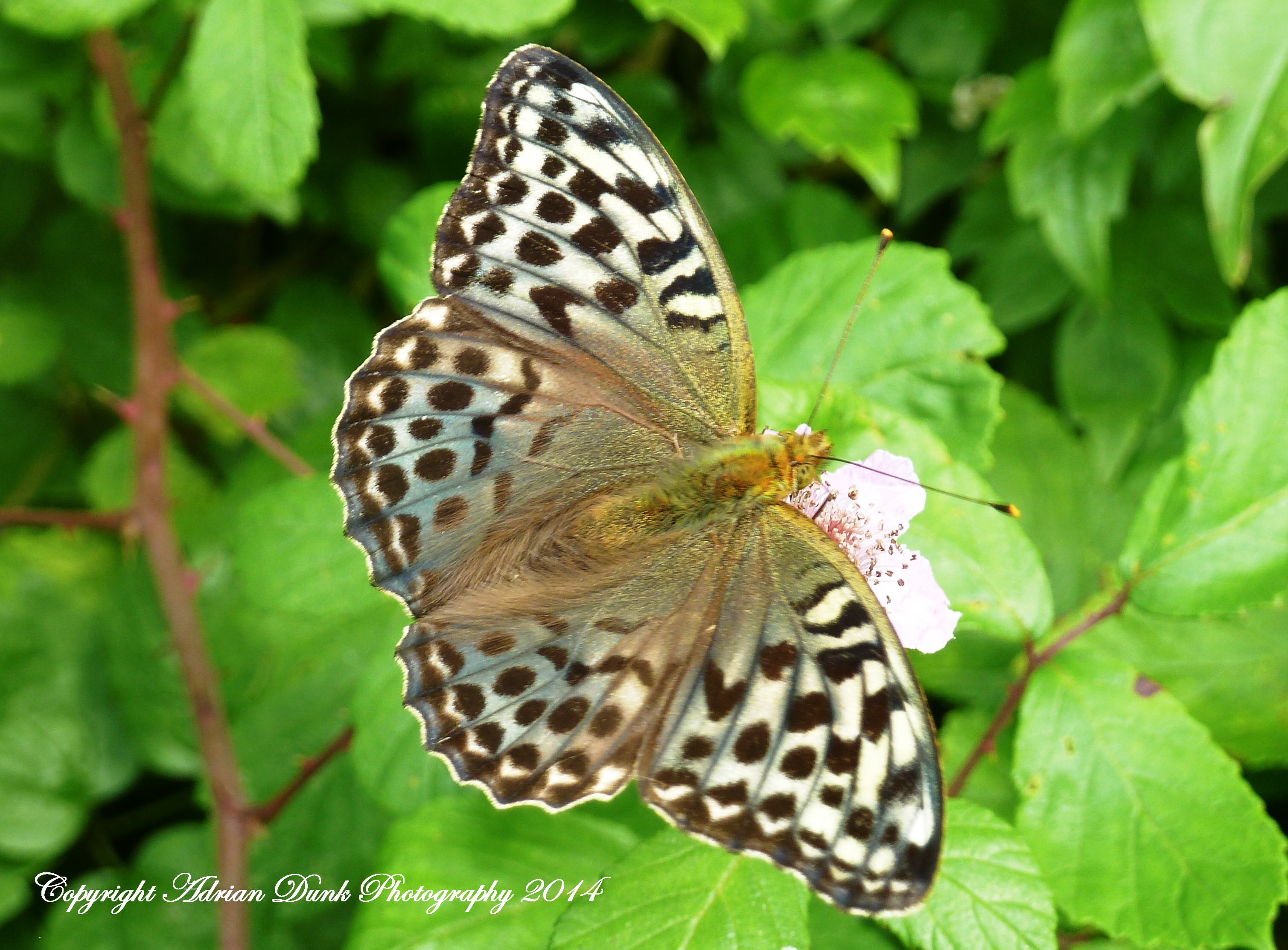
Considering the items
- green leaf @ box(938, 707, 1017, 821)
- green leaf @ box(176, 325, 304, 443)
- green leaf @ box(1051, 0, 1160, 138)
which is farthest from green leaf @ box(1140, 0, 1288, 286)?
green leaf @ box(176, 325, 304, 443)

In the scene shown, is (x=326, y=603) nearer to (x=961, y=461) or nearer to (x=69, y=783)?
(x=69, y=783)

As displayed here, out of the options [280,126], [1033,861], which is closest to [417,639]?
[1033,861]

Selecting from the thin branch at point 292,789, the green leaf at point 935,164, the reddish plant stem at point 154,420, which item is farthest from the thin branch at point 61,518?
the green leaf at point 935,164

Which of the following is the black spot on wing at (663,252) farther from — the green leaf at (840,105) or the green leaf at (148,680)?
the green leaf at (148,680)

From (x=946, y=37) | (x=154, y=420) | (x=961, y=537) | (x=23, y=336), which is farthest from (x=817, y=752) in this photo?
(x=23, y=336)

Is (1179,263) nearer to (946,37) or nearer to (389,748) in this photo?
(946,37)
